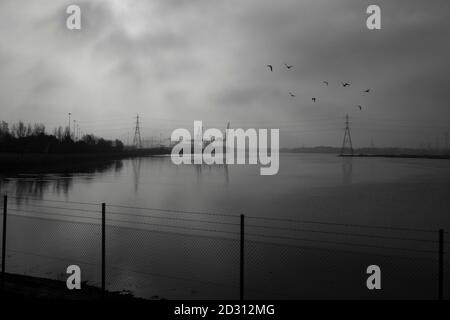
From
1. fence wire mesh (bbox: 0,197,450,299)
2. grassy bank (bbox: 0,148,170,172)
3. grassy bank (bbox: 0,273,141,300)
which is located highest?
grassy bank (bbox: 0,148,170,172)

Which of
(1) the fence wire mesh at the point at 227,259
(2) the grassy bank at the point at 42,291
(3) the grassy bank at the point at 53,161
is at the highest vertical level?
(3) the grassy bank at the point at 53,161

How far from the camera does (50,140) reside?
9212 centimetres

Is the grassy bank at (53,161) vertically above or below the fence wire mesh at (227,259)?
above

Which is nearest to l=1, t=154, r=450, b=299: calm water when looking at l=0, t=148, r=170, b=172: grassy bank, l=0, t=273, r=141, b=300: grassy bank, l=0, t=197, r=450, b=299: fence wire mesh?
l=0, t=197, r=450, b=299: fence wire mesh

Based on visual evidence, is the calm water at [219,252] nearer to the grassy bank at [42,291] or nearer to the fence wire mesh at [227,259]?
the fence wire mesh at [227,259]

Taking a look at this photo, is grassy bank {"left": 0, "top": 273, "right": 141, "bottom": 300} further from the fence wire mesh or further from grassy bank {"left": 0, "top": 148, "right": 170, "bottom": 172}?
grassy bank {"left": 0, "top": 148, "right": 170, "bottom": 172}

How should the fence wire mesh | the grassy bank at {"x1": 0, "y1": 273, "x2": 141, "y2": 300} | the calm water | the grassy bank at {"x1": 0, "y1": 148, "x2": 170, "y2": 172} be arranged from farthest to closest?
the grassy bank at {"x1": 0, "y1": 148, "x2": 170, "y2": 172}, the calm water, the fence wire mesh, the grassy bank at {"x1": 0, "y1": 273, "x2": 141, "y2": 300}

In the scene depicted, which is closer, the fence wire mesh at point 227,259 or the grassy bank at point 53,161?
the fence wire mesh at point 227,259

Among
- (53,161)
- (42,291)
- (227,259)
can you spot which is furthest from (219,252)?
(53,161)

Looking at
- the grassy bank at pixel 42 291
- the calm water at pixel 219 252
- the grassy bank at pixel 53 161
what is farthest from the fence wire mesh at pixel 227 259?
the grassy bank at pixel 53 161

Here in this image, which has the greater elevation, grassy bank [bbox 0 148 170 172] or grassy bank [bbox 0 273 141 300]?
grassy bank [bbox 0 148 170 172]
